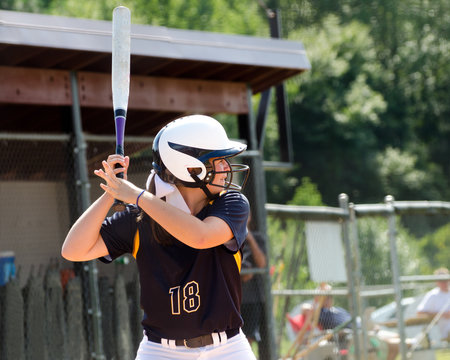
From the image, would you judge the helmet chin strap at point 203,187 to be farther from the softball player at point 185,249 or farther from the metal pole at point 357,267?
the metal pole at point 357,267

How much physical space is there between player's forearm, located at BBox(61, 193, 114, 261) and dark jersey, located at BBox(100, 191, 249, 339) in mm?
79

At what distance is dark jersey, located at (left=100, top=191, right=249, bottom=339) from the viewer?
3553 millimetres

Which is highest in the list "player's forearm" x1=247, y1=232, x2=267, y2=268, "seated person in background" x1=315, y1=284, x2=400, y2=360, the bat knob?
the bat knob

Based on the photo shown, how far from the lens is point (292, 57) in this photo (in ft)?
25.6

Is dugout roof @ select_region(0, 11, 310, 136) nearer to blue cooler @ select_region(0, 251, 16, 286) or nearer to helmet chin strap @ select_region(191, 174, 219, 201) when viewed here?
blue cooler @ select_region(0, 251, 16, 286)

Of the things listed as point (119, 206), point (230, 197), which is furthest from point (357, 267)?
point (119, 206)

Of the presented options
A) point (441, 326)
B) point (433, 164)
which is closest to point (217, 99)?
point (441, 326)

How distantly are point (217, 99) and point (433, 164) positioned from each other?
34065 millimetres

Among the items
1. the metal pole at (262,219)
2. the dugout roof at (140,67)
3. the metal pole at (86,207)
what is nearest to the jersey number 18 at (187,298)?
the metal pole at (86,207)

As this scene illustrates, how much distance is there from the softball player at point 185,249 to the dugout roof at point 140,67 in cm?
297

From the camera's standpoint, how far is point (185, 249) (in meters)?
3.62

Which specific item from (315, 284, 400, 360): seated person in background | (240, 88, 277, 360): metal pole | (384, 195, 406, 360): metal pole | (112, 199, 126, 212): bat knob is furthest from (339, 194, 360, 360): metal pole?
(112, 199, 126, 212): bat knob

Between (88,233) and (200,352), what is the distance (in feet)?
2.45

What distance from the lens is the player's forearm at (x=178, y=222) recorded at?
331cm
